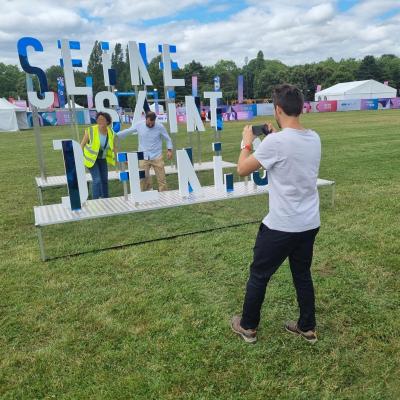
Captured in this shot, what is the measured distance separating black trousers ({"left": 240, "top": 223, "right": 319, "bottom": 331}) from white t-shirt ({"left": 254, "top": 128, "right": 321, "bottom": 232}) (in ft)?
0.24

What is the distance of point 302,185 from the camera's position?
252 cm

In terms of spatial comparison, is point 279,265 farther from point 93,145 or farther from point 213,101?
point 93,145

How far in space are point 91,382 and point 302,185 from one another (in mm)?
1875

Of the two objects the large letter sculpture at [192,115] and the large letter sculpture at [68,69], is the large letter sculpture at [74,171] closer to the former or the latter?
the large letter sculpture at [68,69]

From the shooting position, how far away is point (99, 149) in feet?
21.1

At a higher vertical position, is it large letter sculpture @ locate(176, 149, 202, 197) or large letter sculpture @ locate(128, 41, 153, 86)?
large letter sculpture @ locate(128, 41, 153, 86)

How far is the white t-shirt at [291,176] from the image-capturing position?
2.43 m

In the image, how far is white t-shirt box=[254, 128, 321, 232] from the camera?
7.98ft

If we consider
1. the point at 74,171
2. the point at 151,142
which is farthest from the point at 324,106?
the point at 74,171

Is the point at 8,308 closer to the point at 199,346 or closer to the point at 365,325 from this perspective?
the point at 199,346

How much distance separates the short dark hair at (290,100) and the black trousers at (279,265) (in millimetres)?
776

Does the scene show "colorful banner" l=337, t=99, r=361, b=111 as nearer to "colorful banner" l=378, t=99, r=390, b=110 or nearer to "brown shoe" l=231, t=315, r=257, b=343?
"colorful banner" l=378, t=99, r=390, b=110

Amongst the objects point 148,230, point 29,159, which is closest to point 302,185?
point 148,230

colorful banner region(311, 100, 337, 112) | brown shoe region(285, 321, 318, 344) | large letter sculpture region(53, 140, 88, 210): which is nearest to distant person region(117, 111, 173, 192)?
large letter sculpture region(53, 140, 88, 210)
